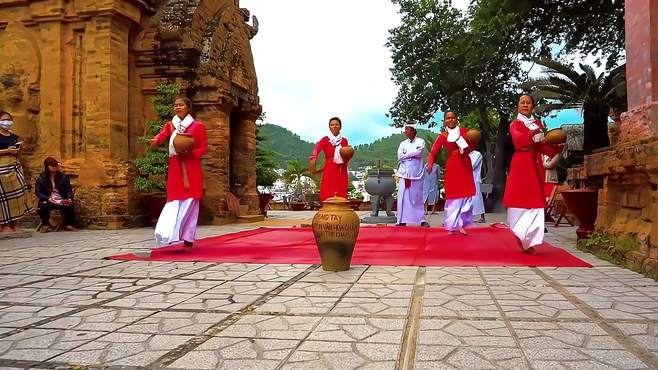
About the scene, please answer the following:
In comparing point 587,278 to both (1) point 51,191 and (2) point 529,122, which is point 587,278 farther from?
(1) point 51,191

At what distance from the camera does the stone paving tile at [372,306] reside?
322 centimetres

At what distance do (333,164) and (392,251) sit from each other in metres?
3.43

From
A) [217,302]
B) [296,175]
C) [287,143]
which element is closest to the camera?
[217,302]

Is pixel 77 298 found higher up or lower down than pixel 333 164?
lower down

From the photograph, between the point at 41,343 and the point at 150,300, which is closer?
the point at 41,343

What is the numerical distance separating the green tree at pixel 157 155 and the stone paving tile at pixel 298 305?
25.3 ft

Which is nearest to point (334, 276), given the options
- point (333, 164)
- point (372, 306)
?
point (372, 306)

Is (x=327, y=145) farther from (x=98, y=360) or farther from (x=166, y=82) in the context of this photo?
(x=98, y=360)

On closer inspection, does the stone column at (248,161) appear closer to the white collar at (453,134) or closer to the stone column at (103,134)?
the stone column at (103,134)

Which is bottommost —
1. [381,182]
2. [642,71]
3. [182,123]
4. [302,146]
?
[381,182]

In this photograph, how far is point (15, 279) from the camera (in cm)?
454

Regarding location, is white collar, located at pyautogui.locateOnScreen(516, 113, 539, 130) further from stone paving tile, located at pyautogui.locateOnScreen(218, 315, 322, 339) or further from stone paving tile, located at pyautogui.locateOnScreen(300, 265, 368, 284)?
stone paving tile, located at pyautogui.locateOnScreen(218, 315, 322, 339)

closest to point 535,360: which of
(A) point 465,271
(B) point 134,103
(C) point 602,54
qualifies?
(A) point 465,271

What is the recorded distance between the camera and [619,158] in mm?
5215
